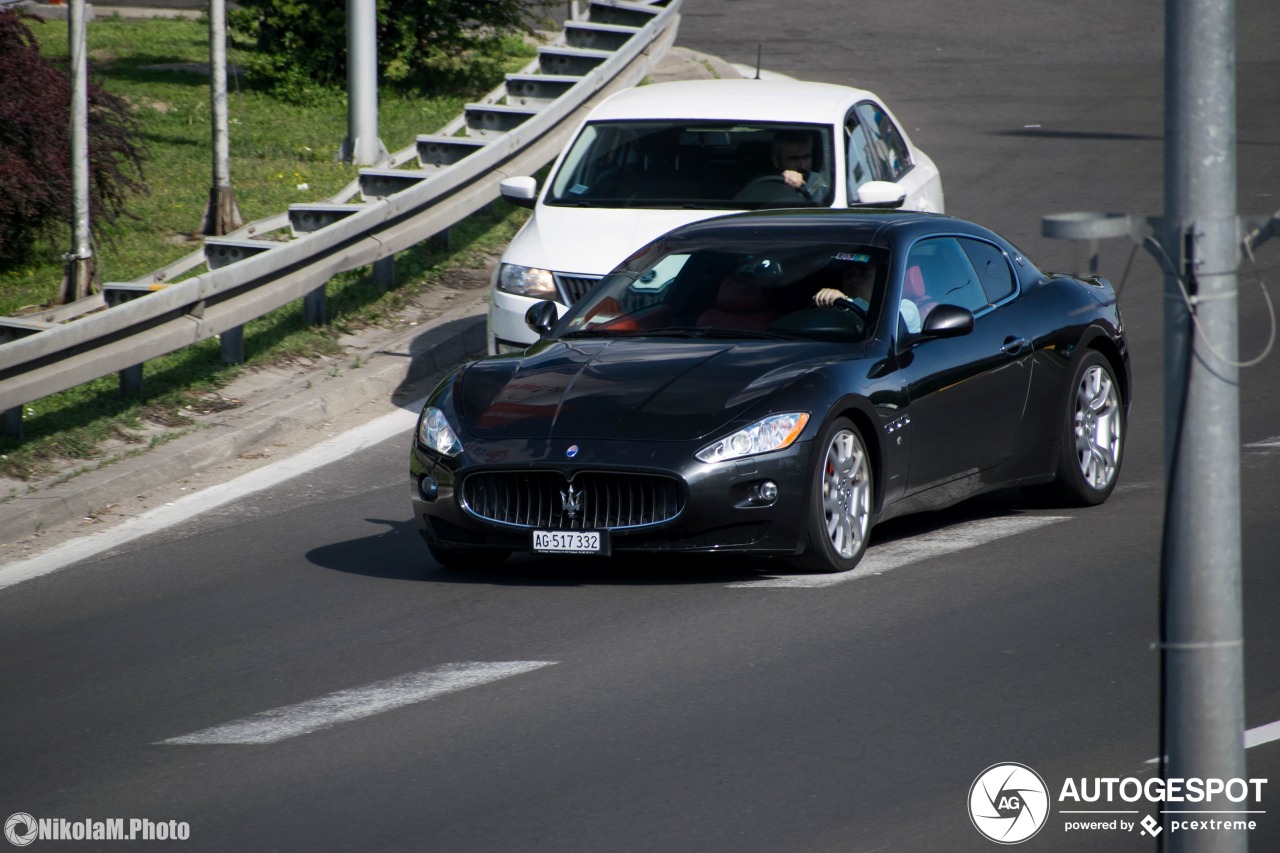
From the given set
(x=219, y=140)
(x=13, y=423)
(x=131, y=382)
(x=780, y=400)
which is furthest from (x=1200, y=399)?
(x=219, y=140)

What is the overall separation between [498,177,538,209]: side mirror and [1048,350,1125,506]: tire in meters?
4.34

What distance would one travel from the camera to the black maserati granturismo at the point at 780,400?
760cm

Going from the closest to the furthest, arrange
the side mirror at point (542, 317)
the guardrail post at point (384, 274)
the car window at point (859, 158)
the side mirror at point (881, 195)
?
the side mirror at point (542, 317), the side mirror at point (881, 195), the car window at point (859, 158), the guardrail post at point (384, 274)

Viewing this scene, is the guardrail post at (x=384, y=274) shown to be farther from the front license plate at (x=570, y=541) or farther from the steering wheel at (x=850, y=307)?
the front license plate at (x=570, y=541)

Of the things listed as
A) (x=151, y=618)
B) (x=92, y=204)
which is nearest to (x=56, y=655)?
(x=151, y=618)

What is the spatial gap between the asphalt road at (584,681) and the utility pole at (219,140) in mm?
4780

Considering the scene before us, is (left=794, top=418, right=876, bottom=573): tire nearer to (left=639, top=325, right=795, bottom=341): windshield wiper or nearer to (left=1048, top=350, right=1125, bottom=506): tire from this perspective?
(left=639, top=325, right=795, bottom=341): windshield wiper

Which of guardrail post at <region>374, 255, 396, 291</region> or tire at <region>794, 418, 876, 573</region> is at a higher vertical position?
guardrail post at <region>374, 255, 396, 291</region>

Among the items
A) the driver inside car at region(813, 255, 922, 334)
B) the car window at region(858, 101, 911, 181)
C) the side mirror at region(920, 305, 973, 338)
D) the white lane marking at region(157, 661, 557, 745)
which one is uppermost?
the car window at region(858, 101, 911, 181)

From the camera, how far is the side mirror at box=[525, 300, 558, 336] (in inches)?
359

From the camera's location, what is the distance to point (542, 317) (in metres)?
9.12

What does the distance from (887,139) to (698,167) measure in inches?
71.1

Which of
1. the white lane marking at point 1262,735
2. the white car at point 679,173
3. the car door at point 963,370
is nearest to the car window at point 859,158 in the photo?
the white car at point 679,173

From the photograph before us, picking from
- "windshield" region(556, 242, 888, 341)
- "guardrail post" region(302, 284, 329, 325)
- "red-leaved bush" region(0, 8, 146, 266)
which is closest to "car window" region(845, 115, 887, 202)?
"windshield" region(556, 242, 888, 341)
